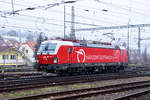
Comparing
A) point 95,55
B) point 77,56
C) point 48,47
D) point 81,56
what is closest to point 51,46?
point 48,47

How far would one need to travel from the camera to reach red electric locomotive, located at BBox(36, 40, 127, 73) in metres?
19.5

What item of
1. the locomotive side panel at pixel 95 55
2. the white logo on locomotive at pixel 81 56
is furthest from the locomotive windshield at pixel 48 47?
the white logo on locomotive at pixel 81 56

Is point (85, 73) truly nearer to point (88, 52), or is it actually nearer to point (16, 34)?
point (88, 52)

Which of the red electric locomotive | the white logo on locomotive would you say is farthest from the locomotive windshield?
the white logo on locomotive

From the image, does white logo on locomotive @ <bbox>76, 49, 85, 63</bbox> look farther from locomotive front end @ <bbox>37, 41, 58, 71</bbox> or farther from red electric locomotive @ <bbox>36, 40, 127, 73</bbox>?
locomotive front end @ <bbox>37, 41, 58, 71</bbox>

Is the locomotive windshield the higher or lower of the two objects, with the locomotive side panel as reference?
higher

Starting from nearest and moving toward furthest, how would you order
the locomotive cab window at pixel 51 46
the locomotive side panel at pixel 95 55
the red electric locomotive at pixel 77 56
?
the red electric locomotive at pixel 77 56
the locomotive cab window at pixel 51 46
the locomotive side panel at pixel 95 55

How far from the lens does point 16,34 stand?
144 m

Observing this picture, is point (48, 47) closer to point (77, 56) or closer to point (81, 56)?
point (77, 56)

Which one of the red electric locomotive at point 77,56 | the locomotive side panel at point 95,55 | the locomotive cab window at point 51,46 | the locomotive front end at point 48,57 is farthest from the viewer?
the locomotive side panel at point 95,55

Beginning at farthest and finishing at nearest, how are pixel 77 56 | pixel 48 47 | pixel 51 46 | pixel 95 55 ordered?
pixel 95 55 < pixel 77 56 < pixel 48 47 < pixel 51 46

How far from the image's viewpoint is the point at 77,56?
2164 cm

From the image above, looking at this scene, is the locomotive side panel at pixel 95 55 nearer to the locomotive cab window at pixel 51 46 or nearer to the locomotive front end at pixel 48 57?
the locomotive cab window at pixel 51 46

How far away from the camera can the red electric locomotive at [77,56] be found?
19.5 meters
